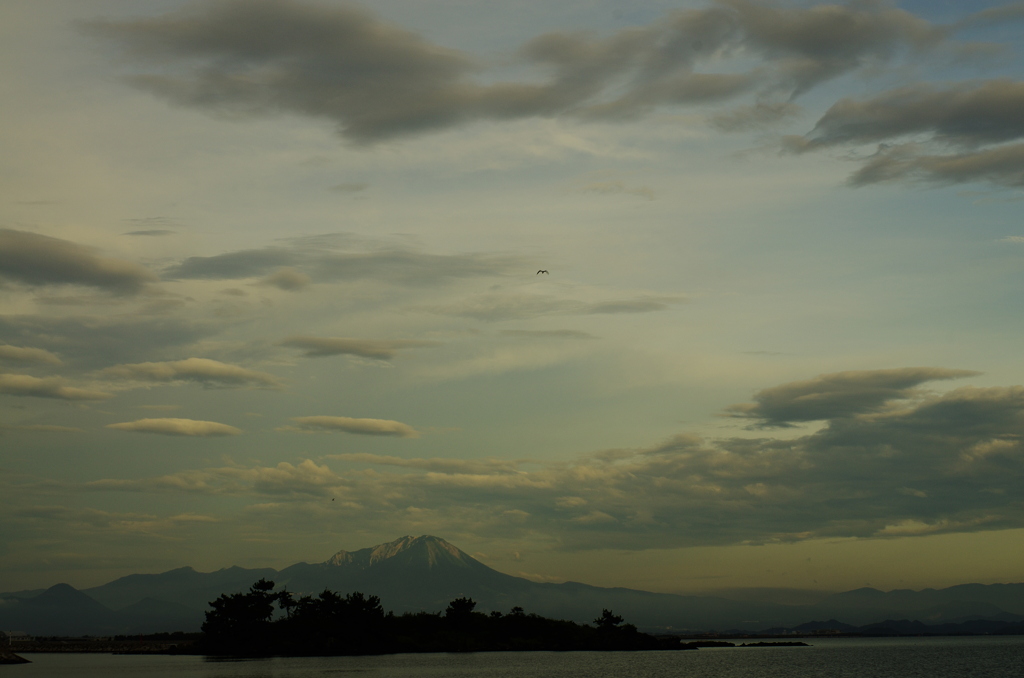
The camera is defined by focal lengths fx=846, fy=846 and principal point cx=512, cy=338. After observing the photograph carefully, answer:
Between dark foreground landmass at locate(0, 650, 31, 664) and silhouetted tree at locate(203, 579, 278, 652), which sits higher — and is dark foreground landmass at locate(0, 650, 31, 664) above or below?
below

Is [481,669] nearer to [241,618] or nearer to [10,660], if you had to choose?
[241,618]

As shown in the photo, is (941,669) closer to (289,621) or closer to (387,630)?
(387,630)

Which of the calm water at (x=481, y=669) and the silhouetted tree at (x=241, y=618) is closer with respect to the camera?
the calm water at (x=481, y=669)

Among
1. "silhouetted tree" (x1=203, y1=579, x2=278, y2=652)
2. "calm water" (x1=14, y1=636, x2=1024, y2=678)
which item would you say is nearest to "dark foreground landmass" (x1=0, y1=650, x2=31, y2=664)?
"calm water" (x1=14, y1=636, x2=1024, y2=678)

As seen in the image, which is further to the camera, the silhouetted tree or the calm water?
the silhouetted tree

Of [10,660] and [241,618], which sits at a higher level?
[241,618]

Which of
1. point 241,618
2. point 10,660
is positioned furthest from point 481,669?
point 10,660

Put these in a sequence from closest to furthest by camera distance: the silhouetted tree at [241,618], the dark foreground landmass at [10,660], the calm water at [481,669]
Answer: the calm water at [481,669]
the dark foreground landmass at [10,660]
the silhouetted tree at [241,618]

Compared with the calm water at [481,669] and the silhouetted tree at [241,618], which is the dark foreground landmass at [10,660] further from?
the silhouetted tree at [241,618]

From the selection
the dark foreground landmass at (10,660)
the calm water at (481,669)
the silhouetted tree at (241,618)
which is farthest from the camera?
the silhouetted tree at (241,618)

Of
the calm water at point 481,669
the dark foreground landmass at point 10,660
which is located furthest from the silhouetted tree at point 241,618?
the dark foreground landmass at point 10,660

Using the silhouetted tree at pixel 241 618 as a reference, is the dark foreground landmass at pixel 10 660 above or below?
below

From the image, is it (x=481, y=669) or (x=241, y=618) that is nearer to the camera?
(x=481, y=669)

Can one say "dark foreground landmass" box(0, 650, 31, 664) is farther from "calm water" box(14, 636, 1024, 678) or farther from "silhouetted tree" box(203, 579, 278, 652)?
"silhouetted tree" box(203, 579, 278, 652)
